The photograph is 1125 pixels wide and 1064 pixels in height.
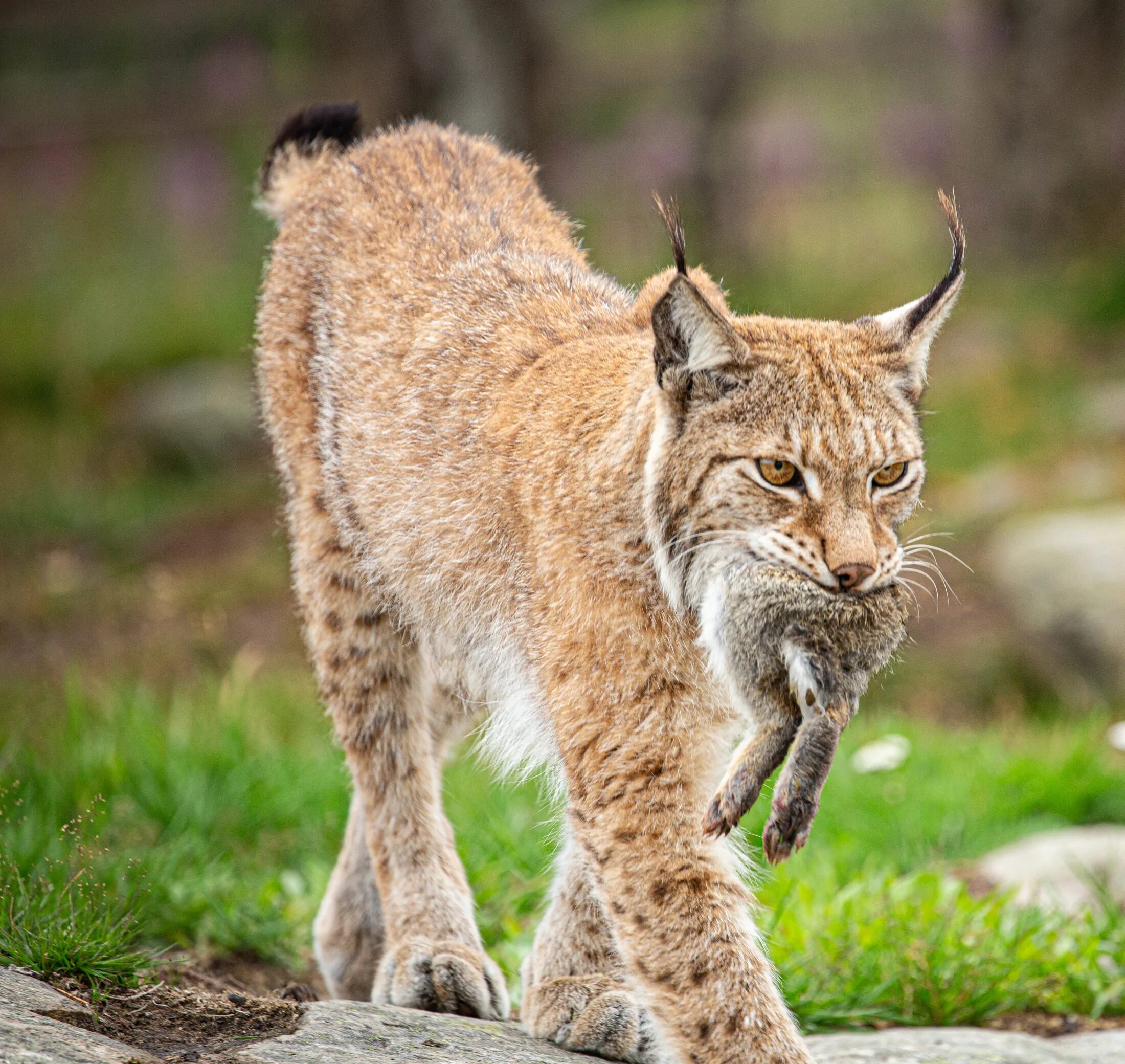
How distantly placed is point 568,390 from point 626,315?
12.7 inches

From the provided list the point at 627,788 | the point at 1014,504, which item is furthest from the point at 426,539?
the point at 1014,504

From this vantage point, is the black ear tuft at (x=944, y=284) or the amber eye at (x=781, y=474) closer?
the amber eye at (x=781, y=474)

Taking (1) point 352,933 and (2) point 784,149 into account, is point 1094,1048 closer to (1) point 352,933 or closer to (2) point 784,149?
(1) point 352,933

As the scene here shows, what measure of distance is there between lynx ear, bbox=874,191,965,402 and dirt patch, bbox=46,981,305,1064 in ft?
5.50

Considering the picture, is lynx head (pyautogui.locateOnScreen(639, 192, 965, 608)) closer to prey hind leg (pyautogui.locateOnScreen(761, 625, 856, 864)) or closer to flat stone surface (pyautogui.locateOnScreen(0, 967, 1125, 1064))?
prey hind leg (pyautogui.locateOnScreen(761, 625, 856, 864))

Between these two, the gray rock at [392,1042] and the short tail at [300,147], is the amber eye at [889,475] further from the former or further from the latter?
the short tail at [300,147]

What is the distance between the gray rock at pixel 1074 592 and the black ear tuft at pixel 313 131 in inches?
157

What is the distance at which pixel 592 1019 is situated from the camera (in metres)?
3.22

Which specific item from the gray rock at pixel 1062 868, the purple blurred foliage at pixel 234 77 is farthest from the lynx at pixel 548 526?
the purple blurred foliage at pixel 234 77

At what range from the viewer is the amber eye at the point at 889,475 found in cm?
278

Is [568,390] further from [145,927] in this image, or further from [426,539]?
[145,927]

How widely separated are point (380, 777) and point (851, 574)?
1.63 metres

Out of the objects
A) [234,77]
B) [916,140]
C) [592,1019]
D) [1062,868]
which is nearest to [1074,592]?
[1062,868]

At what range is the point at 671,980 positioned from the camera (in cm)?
288
